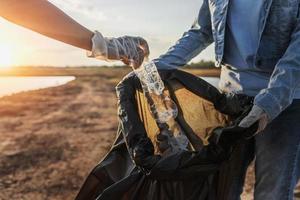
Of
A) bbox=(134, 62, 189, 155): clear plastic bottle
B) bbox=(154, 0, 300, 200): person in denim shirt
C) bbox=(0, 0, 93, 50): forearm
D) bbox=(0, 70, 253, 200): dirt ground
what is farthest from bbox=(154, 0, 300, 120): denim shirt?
bbox=(0, 70, 253, 200): dirt ground

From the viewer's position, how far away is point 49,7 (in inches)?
109

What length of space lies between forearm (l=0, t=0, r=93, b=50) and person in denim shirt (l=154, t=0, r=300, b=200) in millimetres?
637

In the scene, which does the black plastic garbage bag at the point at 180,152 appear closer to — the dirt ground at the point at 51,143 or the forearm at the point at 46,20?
the forearm at the point at 46,20

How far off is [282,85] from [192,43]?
68 centimetres

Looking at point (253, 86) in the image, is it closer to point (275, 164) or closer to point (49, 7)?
point (275, 164)

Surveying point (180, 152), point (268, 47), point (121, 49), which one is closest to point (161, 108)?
point (121, 49)

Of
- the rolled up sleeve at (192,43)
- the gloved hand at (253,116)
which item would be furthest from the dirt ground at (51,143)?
the gloved hand at (253,116)

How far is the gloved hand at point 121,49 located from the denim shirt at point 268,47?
0.11 meters

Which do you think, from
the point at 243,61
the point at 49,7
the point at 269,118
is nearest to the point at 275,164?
the point at 269,118

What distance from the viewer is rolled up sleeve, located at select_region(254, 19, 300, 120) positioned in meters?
2.53

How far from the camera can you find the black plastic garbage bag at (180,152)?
2.52 meters

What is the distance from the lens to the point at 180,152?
8.21ft

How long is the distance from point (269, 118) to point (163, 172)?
49 centimetres

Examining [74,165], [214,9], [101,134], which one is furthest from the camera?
[101,134]
